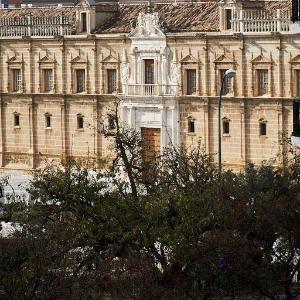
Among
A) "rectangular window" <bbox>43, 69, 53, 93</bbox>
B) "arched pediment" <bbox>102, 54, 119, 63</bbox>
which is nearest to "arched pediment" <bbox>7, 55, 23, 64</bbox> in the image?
"rectangular window" <bbox>43, 69, 53, 93</bbox>

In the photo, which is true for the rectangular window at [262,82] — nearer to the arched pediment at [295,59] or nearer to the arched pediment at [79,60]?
the arched pediment at [295,59]

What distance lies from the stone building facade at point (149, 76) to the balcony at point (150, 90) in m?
0.05

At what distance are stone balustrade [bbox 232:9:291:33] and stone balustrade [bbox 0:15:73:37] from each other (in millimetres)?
11052

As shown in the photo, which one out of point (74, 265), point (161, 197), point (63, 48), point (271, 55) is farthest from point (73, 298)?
point (63, 48)

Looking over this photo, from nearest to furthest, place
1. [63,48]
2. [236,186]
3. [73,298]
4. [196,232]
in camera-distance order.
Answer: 1. [73,298]
2. [196,232]
3. [236,186]
4. [63,48]

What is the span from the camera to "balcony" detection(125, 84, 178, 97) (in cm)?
8725

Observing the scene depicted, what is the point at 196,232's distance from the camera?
Result: 48.2 metres

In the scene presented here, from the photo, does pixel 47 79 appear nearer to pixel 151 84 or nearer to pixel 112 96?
pixel 112 96

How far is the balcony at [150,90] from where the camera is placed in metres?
87.2

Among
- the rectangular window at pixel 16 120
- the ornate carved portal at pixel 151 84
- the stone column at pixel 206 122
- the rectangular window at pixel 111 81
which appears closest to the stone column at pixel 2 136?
the rectangular window at pixel 16 120

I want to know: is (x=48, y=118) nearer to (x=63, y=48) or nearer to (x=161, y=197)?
(x=63, y=48)

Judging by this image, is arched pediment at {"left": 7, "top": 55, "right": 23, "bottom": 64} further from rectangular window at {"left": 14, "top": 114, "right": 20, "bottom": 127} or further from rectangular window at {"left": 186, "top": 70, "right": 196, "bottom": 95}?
rectangular window at {"left": 186, "top": 70, "right": 196, "bottom": 95}

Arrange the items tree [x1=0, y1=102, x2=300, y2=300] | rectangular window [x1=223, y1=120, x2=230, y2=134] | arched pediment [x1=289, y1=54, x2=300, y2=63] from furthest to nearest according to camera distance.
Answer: rectangular window [x1=223, y1=120, x2=230, y2=134] → arched pediment [x1=289, y1=54, x2=300, y2=63] → tree [x1=0, y1=102, x2=300, y2=300]

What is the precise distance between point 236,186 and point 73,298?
8637 mm
